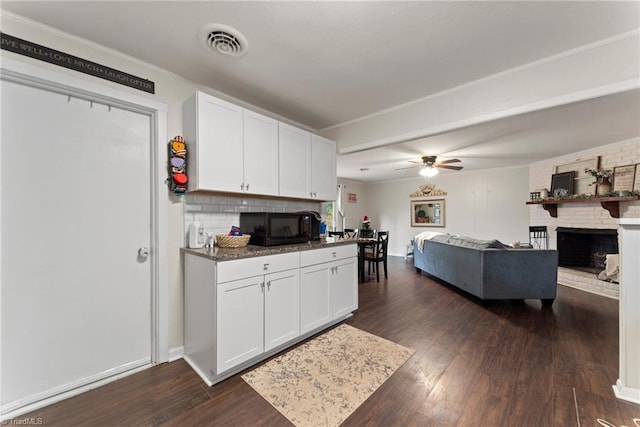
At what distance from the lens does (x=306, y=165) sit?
2906mm

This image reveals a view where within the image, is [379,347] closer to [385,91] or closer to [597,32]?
[385,91]

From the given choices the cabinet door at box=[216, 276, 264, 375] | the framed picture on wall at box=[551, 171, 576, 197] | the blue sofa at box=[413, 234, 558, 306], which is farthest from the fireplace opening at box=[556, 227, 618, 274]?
the cabinet door at box=[216, 276, 264, 375]

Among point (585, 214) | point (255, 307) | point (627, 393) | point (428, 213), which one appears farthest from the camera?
point (428, 213)

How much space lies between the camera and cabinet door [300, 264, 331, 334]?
240 centimetres

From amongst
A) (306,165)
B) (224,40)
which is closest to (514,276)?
(306,165)

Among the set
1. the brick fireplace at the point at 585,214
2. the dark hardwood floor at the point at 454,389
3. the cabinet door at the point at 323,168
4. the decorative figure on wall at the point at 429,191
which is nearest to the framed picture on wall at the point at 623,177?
the brick fireplace at the point at 585,214

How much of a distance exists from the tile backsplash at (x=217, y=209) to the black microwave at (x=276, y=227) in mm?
110

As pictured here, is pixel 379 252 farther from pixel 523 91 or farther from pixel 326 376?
pixel 523 91

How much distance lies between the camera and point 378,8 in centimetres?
149

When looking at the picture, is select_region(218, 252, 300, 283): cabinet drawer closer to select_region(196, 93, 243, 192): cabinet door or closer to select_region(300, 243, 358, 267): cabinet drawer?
select_region(300, 243, 358, 267): cabinet drawer

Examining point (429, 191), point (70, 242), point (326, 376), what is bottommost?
point (326, 376)

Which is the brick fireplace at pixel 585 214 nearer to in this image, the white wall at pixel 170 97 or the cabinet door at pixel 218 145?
the cabinet door at pixel 218 145

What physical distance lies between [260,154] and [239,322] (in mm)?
1527

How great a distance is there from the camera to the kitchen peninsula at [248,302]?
1819mm
